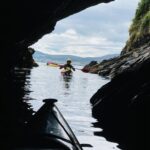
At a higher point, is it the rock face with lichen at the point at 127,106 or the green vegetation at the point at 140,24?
the green vegetation at the point at 140,24

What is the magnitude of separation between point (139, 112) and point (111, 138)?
4.92ft

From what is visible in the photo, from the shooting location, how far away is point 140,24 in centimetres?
8688

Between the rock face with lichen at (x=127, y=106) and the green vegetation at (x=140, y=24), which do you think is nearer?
the rock face with lichen at (x=127, y=106)

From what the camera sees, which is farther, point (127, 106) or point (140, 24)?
point (140, 24)

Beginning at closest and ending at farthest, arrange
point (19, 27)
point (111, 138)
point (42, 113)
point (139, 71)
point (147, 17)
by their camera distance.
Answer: point (42, 113) < point (111, 138) < point (139, 71) < point (19, 27) < point (147, 17)

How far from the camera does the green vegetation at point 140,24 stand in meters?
81.4

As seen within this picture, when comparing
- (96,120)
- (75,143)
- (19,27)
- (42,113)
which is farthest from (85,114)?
(75,143)

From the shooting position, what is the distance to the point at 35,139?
26.5ft

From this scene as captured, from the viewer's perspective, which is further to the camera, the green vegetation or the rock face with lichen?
the green vegetation

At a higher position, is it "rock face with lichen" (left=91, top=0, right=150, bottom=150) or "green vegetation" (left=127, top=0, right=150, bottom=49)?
"green vegetation" (left=127, top=0, right=150, bottom=49)

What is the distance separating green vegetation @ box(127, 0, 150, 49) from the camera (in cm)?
8144

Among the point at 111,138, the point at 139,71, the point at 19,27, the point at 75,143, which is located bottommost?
the point at 111,138

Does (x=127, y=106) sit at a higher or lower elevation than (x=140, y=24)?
lower

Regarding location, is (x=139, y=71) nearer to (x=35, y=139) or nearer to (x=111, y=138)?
(x=111, y=138)
